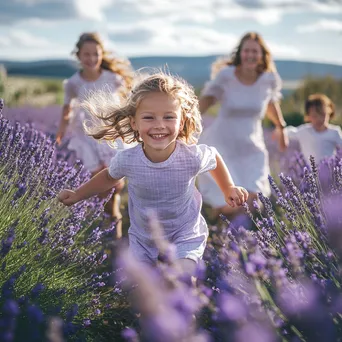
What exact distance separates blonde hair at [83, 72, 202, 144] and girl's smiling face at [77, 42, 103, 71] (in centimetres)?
185

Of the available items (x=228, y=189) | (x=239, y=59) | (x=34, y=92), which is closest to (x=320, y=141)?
(x=239, y=59)

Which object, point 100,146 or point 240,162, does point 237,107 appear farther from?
point 100,146

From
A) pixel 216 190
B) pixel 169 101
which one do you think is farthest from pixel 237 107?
pixel 169 101

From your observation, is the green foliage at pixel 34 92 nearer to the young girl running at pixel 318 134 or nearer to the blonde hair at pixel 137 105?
the young girl running at pixel 318 134

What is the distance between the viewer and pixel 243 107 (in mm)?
4809

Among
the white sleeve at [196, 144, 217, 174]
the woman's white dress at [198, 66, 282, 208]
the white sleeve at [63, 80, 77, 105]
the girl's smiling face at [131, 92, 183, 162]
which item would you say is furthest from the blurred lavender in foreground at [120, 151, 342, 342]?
the white sleeve at [63, 80, 77, 105]

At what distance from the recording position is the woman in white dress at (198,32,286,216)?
475 cm

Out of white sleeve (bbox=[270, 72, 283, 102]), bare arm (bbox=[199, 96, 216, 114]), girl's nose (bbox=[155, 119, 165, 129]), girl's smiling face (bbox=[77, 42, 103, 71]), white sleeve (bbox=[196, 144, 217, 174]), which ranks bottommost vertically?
white sleeve (bbox=[196, 144, 217, 174])

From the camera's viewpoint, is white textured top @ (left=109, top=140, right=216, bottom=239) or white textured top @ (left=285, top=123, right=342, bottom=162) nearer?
white textured top @ (left=109, top=140, right=216, bottom=239)

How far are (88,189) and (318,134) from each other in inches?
123

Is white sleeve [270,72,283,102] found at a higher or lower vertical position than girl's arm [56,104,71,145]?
higher

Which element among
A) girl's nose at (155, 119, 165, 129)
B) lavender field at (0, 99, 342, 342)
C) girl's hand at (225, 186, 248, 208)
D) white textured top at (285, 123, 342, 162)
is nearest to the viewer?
lavender field at (0, 99, 342, 342)

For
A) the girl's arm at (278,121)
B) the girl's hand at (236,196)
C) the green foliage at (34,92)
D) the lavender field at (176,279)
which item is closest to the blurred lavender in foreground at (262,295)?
the lavender field at (176,279)

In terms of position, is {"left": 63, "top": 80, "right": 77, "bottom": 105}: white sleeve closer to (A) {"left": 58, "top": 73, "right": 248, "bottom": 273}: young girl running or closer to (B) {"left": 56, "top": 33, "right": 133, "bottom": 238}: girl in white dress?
(B) {"left": 56, "top": 33, "right": 133, "bottom": 238}: girl in white dress
